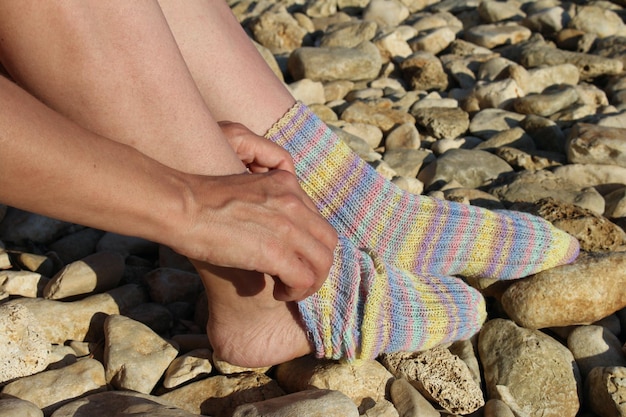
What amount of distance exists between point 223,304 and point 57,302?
449mm

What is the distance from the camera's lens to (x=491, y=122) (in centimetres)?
324

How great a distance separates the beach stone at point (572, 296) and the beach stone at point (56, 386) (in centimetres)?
100

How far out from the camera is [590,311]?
6.23 ft

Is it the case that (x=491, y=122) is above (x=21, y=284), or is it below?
below

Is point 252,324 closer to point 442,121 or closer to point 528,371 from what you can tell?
point 528,371

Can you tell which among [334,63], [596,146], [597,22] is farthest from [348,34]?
[596,146]

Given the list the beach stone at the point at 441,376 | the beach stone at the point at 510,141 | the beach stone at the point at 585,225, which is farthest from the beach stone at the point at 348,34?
the beach stone at the point at 441,376

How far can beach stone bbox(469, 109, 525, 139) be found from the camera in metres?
3.21

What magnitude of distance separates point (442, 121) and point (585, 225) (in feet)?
3.62

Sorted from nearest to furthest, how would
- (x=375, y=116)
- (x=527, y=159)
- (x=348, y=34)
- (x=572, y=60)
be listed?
(x=527, y=159) → (x=375, y=116) → (x=572, y=60) → (x=348, y=34)

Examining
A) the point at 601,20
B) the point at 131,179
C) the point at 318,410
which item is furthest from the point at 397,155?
the point at 601,20

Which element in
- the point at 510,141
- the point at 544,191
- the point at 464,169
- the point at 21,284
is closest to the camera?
the point at 21,284

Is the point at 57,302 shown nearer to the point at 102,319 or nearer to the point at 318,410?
the point at 102,319

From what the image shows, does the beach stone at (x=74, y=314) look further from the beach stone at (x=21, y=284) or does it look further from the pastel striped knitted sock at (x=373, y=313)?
the pastel striped knitted sock at (x=373, y=313)
